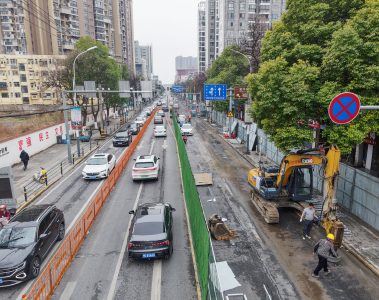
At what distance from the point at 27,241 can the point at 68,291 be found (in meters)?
2.50

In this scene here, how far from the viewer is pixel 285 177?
14.2m

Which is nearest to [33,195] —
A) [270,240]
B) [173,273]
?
[173,273]

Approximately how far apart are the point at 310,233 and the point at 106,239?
30.4 feet

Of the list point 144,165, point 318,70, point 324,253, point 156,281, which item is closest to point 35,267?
point 156,281

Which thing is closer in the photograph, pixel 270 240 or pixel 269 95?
pixel 270 240

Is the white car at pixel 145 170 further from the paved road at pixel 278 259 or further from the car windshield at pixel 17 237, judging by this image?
the car windshield at pixel 17 237

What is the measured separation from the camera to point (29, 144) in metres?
27.9

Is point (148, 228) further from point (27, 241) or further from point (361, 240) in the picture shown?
point (361, 240)

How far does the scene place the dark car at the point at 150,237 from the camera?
10117 mm

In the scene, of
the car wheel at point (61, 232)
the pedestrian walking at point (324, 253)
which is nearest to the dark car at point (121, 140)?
the car wheel at point (61, 232)

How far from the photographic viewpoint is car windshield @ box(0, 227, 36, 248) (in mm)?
9797

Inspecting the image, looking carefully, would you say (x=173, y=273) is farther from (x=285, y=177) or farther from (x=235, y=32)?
(x=235, y=32)

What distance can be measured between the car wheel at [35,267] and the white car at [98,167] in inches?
419

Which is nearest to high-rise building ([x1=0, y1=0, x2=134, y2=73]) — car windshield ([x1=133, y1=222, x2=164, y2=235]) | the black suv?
the black suv
